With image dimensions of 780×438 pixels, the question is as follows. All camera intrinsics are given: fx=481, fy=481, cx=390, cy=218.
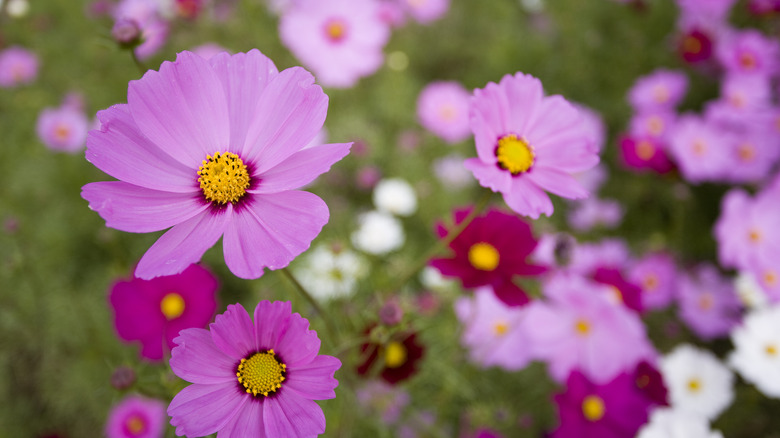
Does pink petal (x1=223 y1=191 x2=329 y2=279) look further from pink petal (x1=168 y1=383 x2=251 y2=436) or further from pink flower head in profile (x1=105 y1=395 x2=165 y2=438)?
pink flower head in profile (x1=105 y1=395 x2=165 y2=438)

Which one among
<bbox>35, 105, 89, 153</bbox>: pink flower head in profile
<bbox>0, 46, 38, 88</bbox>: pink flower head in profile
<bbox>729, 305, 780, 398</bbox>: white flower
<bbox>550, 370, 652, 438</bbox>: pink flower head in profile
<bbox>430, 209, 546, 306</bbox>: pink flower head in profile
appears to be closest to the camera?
<bbox>430, 209, 546, 306</bbox>: pink flower head in profile

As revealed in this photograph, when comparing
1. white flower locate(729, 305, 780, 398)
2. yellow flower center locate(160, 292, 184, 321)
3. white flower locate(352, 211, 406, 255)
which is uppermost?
yellow flower center locate(160, 292, 184, 321)

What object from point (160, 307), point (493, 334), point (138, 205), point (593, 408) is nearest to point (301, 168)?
point (138, 205)

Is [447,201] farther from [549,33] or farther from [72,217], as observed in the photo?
[72,217]

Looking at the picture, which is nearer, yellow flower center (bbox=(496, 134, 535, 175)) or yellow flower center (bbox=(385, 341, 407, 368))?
yellow flower center (bbox=(496, 134, 535, 175))

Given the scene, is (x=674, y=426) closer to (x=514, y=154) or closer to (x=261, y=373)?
(x=514, y=154)

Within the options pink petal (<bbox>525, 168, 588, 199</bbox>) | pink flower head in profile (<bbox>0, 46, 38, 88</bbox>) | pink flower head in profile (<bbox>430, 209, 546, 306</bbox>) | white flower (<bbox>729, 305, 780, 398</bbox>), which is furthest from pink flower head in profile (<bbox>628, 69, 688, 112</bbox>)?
pink flower head in profile (<bbox>0, 46, 38, 88</bbox>)

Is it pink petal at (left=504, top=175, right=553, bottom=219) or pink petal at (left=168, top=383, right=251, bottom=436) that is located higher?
pink petal at (left=504, top=175, right=553, bottom=219)
